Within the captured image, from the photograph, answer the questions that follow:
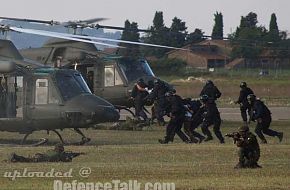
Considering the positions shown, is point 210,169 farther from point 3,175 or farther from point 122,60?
point 122,60

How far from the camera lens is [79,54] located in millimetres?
41344

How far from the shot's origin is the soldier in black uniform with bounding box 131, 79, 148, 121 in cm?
4022

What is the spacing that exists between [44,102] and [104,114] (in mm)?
1805

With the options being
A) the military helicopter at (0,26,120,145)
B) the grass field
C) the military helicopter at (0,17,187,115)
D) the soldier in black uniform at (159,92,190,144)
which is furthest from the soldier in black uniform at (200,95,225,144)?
the military helicopter at (0,17,187,115)

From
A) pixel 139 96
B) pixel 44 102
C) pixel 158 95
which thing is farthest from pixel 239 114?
pixel 44 102

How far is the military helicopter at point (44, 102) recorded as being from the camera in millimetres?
30969

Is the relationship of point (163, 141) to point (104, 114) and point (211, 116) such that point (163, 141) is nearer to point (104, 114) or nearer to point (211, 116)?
point (211, 116)

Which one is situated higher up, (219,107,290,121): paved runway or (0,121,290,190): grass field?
(0,121,290,190): grass field

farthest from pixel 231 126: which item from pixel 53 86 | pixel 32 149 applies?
pixel 32 149

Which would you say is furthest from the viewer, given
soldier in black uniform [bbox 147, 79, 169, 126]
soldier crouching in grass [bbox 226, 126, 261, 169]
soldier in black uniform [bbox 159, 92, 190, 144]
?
soldier in black uniform [bbox 147, 79, 169, 126]

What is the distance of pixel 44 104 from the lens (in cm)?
Result: 3142

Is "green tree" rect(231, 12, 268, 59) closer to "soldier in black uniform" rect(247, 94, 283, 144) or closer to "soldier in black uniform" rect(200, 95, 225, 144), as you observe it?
"soldier in black uniform" rect(200, 95, 225, 144)

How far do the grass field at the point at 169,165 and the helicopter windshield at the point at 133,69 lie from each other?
29.6 feet

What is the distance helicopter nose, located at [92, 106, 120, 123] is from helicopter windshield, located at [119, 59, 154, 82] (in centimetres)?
1051
